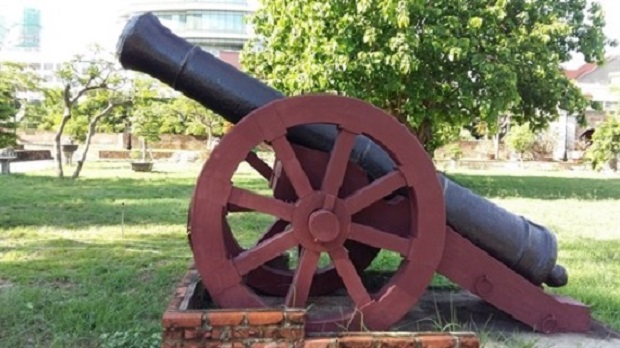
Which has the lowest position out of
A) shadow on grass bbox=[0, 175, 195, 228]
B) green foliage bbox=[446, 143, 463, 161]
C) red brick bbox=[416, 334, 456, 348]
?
green foliage bbox=[446, 143, 463, 161]

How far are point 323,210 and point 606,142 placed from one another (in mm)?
26124

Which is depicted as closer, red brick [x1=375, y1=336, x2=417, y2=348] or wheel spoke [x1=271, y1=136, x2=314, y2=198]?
red brick [x1=375, y1=336, x2=417, y2=348]

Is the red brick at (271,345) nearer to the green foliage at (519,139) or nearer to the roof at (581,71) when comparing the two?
the green foliage at (519,139)

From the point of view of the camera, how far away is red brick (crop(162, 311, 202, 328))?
3.04 meters

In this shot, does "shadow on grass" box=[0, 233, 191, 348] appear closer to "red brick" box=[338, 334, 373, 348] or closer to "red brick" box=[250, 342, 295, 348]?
"red brick" box=[250, 342, 295, 348]

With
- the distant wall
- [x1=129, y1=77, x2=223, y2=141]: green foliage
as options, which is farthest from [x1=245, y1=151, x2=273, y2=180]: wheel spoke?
the distant wall

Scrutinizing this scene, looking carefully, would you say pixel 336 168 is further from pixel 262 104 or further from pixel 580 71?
pixel 580 71

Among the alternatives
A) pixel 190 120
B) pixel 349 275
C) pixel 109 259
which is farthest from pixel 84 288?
pixel 190 120

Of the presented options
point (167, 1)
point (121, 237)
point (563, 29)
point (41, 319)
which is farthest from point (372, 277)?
point (167, 1)

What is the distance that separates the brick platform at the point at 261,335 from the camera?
306cm

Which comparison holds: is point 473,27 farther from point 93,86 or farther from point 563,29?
point 93,86

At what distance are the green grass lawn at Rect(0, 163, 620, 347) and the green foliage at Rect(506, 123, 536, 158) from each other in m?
22.3

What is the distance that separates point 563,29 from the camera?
597 inches

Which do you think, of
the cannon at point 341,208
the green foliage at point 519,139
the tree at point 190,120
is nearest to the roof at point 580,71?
the green foliage at point 519,139
